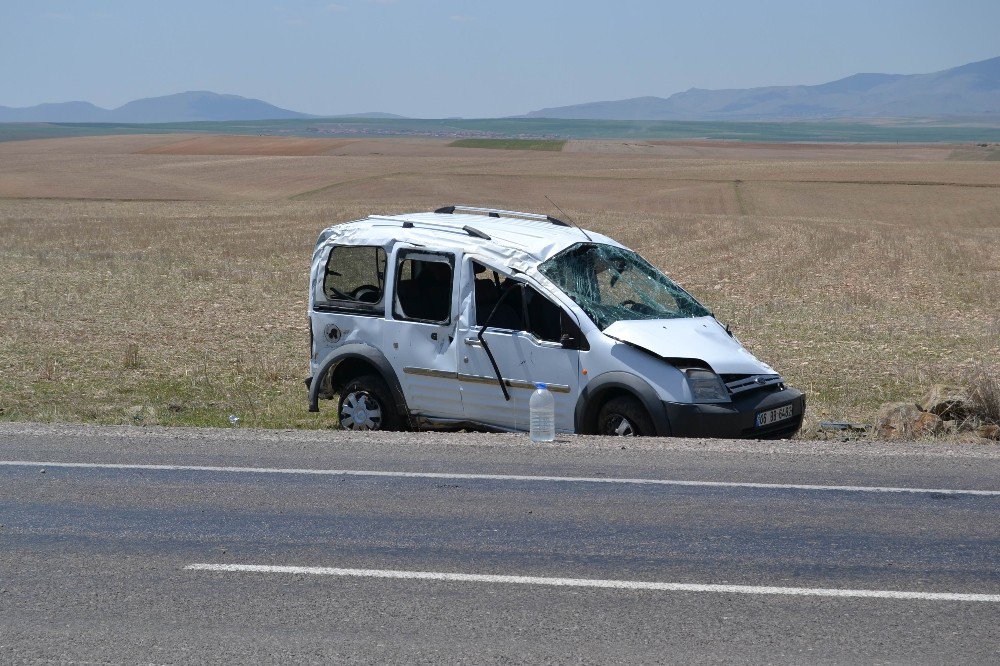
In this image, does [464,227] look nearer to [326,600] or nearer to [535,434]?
[535,434]

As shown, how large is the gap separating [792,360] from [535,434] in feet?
21.6

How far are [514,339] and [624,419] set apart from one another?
1.20 m

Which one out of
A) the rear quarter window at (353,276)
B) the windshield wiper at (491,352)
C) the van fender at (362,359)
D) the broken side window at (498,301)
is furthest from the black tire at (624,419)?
the rear quarter window at (353,276)

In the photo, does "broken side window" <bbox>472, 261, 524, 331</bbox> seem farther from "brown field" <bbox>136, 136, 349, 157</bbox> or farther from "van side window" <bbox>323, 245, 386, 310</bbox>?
"brown field" <bbox>136, 136, 349, 157</bbox>

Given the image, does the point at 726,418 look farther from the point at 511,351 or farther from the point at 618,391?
the point at 511,351

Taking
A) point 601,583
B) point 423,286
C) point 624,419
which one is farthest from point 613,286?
point 601,583

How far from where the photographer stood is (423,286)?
11.2 m

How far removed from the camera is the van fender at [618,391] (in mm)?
9852

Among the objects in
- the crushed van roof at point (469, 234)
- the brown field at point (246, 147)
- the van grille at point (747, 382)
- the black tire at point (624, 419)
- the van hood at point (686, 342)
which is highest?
the brown field at point (246, 147)

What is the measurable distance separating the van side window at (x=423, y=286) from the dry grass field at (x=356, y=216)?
7.48 feet

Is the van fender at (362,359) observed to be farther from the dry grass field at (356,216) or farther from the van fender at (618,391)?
the van fender at (618,391)

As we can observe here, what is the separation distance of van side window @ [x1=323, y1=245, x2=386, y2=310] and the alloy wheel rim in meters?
0.88

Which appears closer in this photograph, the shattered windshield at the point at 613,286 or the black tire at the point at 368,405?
the shattered windshield at the point at 613,286

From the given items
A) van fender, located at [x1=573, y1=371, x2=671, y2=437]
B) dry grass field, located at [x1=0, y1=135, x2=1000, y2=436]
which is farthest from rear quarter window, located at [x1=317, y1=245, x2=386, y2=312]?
van fender, located at [x1=573, y1=371, x2=671, y2=437]
